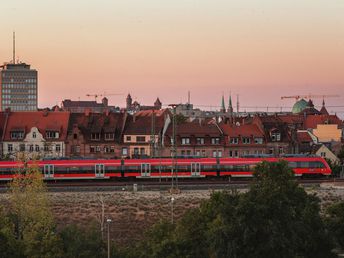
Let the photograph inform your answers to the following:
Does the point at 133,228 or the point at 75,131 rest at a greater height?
the point at 75,131

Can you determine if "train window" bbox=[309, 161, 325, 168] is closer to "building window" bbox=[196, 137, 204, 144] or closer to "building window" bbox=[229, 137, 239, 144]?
"building window" bbox=[229, 137, 239, 144]

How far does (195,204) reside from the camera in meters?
69.9

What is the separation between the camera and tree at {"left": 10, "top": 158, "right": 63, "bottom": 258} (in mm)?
49875

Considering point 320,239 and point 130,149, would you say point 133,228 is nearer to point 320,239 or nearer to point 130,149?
point 320,239

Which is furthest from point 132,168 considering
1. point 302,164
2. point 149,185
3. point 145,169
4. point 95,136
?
point 95,136

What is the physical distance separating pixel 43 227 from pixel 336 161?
67.7 metres

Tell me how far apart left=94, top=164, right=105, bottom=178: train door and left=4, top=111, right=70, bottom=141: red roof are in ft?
89.4

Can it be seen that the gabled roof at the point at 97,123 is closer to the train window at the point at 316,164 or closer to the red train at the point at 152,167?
the red train at the point at 152,167

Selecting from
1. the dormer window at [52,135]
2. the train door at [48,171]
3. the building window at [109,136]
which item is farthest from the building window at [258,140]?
the train door at [48,171]

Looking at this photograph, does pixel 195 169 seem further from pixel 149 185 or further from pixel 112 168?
pixel 112 168

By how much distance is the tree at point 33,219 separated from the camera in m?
49.9

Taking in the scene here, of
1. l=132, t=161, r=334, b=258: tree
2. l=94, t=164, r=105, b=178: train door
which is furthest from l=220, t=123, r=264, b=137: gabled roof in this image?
l=132, t=161, r=334, b=258: tree

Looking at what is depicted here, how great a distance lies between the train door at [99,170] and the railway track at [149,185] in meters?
0.83

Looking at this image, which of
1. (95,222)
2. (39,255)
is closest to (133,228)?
(95,222)
